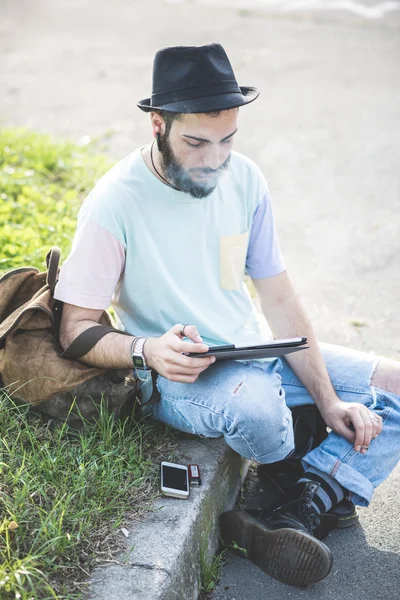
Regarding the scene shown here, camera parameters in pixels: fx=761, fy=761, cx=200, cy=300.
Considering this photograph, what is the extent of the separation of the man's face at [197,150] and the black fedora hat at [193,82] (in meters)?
0.05

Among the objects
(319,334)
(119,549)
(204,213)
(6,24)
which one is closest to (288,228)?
(319,334)

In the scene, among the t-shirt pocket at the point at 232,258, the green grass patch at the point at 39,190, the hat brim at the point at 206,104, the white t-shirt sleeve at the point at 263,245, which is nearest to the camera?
the hat brim at the point at 206,104

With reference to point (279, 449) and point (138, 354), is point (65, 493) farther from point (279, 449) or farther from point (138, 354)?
point (279, 449)

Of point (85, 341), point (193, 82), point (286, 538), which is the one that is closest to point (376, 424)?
point (286, 538)

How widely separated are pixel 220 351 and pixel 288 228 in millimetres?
3170

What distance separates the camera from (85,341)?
2842 mm

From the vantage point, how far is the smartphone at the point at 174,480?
9.12 feet

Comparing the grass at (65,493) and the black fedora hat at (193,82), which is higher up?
the black fedora hat at (193,82)

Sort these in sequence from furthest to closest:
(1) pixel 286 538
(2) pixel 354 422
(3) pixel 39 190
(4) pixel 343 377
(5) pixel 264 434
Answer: (3) pixel 39 190 < (4) pixel 343 377 < (2) pixel 354 422 < (5) pixel 264 434 < (1) pixel 286 538

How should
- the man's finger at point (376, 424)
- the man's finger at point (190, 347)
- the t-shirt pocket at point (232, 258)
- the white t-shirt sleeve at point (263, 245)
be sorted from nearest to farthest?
1. the man's finger at point (190, 347)
2. the man's finger at point (376, 424)
3. the t-shirt pocket at point (232, 258)
4. the white t-shirt sleeve at point (263, 245)

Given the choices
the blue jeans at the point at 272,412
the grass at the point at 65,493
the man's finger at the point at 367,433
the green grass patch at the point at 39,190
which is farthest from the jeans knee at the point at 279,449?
the green grass patch at the point at 39,190

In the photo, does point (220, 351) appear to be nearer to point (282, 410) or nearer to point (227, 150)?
point (282, 410)

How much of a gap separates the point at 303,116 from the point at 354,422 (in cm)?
514

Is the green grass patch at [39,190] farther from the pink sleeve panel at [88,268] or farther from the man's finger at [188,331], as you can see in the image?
the man's finger at [188,331]
